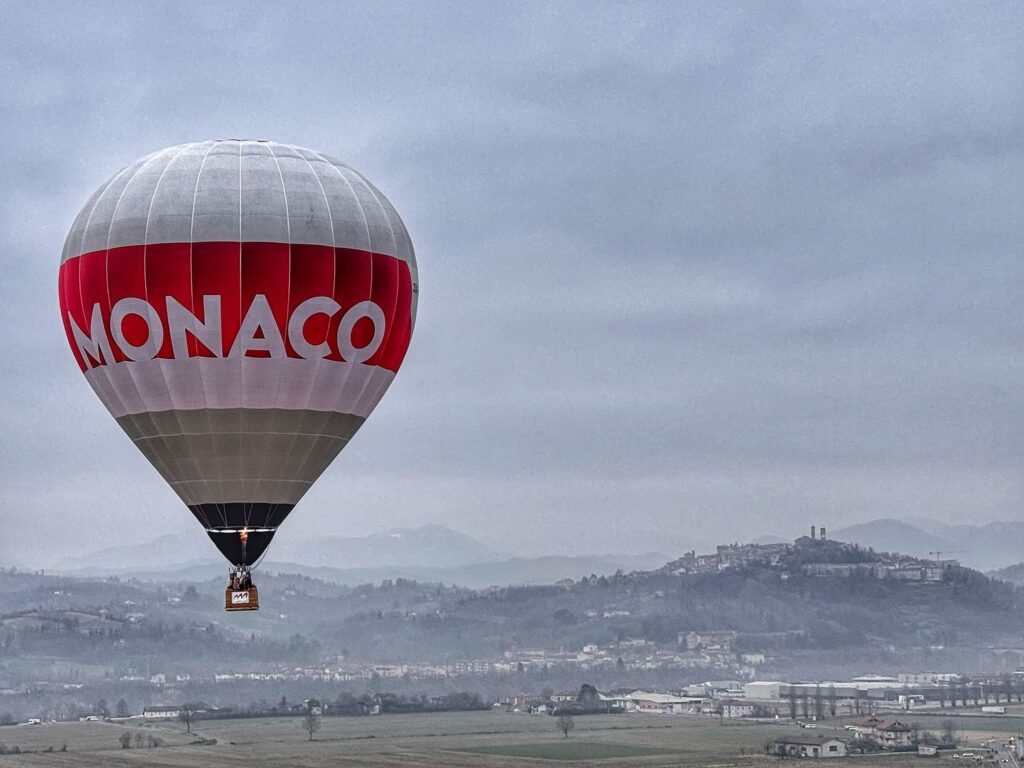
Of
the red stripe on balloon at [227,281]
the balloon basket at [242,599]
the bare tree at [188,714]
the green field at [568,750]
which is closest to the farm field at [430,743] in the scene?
the green field at [568,750]

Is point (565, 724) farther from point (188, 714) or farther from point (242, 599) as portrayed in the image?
point (242, 599)

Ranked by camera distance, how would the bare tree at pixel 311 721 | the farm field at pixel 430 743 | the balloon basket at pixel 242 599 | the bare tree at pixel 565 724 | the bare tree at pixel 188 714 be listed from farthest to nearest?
1. the bare tree at pixel 188 714
2. the bare tree at pixel 565 724
3. the bare tree at pixel 311 721
4. the farm field at pixel 430 743
5. the balloon basket at pixel 242 599

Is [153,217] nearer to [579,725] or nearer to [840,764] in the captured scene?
[840,764]

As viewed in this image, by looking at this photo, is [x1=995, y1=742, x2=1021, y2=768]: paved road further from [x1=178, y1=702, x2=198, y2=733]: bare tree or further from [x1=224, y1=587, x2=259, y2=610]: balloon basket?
[x1=224, y1=587, x2=259, y2=610]: balloon basket

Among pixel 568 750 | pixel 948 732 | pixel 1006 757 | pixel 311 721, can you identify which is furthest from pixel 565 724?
pixel 1006 757

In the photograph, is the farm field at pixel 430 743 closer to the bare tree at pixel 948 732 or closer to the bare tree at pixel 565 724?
the bare tree at pixel 565 724

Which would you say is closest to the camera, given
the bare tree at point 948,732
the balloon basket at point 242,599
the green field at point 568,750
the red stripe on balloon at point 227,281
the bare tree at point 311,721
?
the balloon basket at point 242,599
